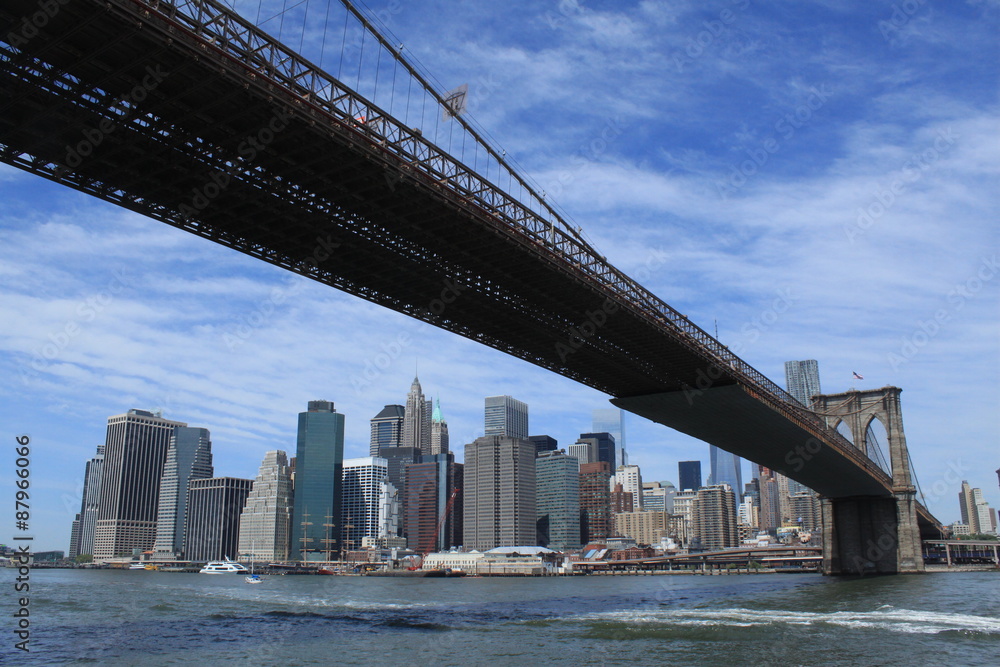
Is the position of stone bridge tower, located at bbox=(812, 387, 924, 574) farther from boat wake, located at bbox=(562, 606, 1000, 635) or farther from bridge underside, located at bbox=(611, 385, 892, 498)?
boat wake, located at bbox=(562, 606, 1000, 635)

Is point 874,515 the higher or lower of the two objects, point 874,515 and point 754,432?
the lower

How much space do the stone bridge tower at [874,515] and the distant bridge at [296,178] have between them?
48903mm

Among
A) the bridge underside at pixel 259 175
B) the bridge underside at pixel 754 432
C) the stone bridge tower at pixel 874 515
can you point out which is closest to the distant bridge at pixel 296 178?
the bridge underside at pixel 259 175

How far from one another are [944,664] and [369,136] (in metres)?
23.5

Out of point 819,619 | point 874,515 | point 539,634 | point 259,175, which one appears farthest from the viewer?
point 874,515

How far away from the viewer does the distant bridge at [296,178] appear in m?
19.8

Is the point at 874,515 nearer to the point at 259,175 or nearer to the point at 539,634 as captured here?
the point at 539,634

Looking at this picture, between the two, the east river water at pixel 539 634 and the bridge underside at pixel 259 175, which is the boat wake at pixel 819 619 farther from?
the bridge underside at pixel 259 175

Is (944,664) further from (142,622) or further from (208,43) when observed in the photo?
(142,622)

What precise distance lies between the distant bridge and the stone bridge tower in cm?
4890

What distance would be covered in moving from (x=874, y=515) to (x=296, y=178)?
8304cm

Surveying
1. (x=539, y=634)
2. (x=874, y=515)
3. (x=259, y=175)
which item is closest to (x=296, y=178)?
(x=259, y=175)

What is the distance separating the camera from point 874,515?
89.4 meters

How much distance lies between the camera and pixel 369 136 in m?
25.0
